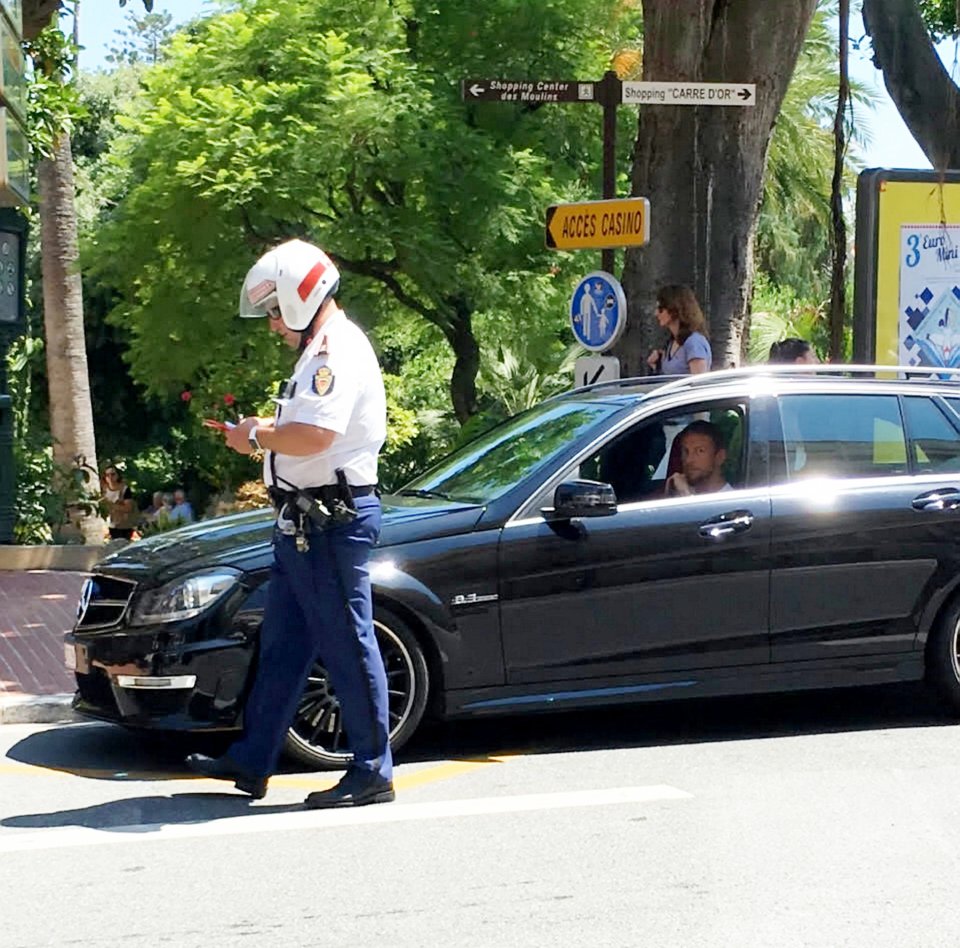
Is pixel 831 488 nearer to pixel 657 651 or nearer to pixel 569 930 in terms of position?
pixel 657 651

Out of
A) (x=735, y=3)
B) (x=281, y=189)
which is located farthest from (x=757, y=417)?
(x=281, y=189)

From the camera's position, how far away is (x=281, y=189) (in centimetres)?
2056

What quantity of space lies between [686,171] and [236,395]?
1512cm

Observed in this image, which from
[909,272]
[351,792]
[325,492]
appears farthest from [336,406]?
[909,272]

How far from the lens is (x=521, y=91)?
37.9 ft

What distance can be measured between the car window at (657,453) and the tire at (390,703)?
104 cm

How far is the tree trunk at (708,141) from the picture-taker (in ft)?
38.0

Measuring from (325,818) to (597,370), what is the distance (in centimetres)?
609

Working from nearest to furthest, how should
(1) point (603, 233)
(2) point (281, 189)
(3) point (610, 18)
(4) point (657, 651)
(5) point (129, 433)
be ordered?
(4) point (657, 651), (1) point (603, 233), (2) point (281, 189), (3) point (610, 18), (5) point (129, 433)

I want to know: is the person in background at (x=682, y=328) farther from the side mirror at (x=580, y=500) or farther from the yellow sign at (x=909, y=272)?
the side mirror at (x=580, y=500)

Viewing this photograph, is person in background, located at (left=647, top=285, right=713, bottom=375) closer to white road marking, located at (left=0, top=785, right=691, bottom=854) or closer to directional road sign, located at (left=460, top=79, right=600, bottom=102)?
directional road sign, located at (left=460, top=79, right=600, bottom=102)

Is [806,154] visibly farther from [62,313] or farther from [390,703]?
[390,703]

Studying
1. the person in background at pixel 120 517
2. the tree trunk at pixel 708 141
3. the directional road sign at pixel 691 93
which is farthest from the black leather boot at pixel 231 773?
the person in background at pixel 120 517

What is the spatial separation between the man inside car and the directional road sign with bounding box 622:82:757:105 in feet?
12.9
